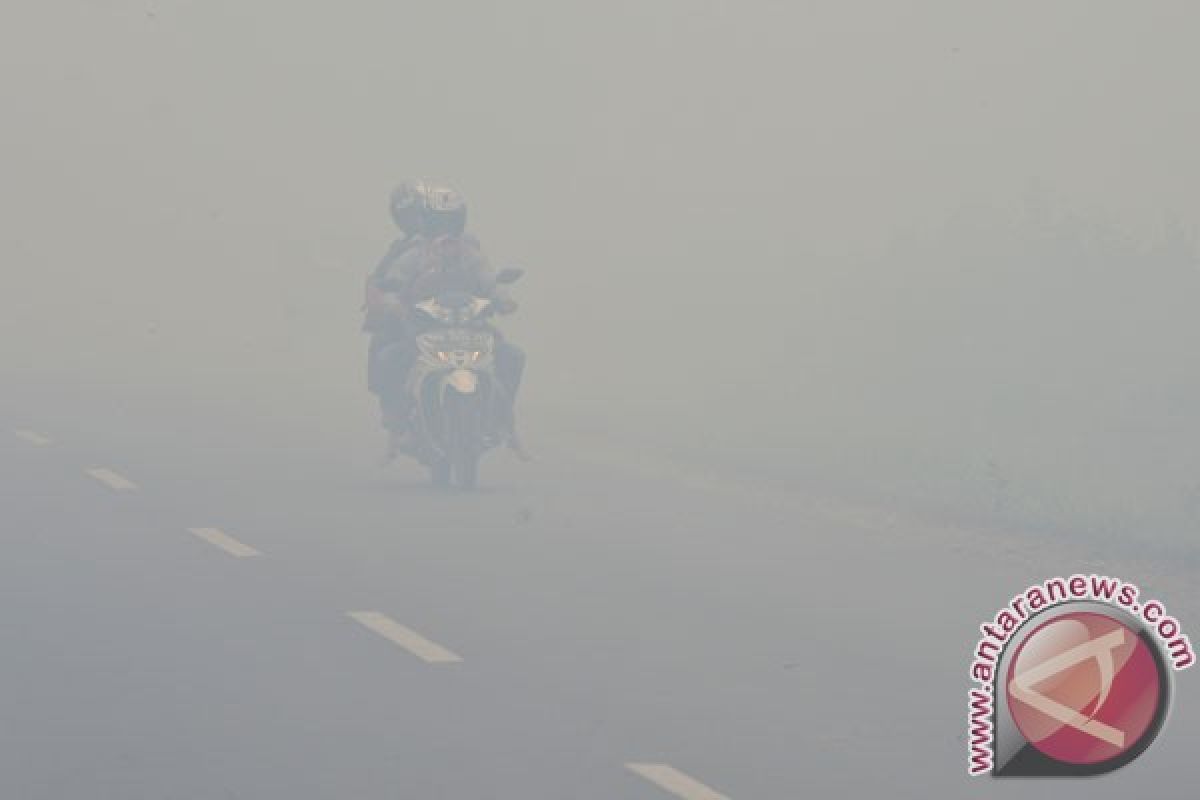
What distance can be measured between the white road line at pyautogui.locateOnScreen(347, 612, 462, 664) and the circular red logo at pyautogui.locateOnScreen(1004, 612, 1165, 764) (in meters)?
3.65

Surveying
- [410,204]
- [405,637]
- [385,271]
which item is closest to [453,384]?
[385,271]

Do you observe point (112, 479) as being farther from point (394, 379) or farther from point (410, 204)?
point (410, 204)

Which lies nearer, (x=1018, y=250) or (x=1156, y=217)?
(x=1018, y=250)

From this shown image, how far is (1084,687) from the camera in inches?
336

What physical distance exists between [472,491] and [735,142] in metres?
31.5

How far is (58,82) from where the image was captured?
217ft

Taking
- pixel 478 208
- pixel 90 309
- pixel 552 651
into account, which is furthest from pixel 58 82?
pixel 552 651

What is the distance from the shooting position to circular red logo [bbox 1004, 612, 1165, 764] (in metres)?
8.60

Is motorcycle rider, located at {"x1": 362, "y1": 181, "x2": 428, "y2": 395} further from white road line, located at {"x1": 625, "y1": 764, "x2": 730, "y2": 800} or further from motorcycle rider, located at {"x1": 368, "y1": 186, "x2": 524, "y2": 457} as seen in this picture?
white road line, located at {"x1": 625, "y1": 764, "x2": 730, "y2": 800}

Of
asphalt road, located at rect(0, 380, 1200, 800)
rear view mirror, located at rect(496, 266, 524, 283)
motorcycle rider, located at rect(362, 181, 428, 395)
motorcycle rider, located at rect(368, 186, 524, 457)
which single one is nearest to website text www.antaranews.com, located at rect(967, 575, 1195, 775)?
asphalt road, located at rect(0, 380, 1200, 800)

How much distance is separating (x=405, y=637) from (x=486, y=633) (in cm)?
40

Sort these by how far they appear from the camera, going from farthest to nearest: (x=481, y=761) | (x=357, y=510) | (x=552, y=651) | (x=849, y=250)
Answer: (x=849, y=250) < (x=357, y=510) < (x=552, y=651) < (x=481, y=761)

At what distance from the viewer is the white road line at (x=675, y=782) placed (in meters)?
9.53

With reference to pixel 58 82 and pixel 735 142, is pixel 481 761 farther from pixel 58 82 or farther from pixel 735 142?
pixel 58 82
